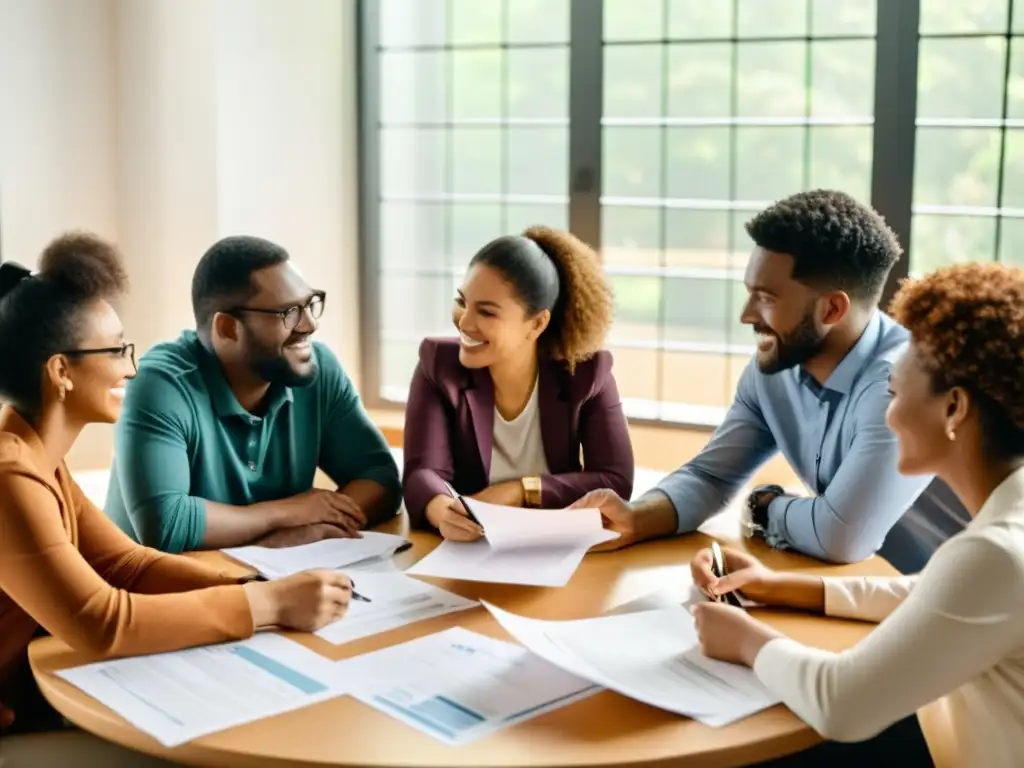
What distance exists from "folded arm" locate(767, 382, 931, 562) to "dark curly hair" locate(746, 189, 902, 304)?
0.24 meters

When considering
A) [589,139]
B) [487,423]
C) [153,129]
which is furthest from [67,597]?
[589,139]

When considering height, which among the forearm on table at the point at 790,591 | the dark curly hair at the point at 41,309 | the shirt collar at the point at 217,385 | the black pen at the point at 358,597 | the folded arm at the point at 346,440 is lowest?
the black pen at the point at 358,597

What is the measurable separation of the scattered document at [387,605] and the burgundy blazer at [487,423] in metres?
0.48

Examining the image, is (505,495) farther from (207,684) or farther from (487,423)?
(207,684)

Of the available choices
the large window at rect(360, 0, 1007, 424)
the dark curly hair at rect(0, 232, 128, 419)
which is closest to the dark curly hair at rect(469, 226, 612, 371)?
the dark curly hair at rect(0, 232, 128, 419)

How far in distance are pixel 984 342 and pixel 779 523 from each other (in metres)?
0.72

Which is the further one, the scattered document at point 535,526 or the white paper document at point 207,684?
the scattered document at point 535,526

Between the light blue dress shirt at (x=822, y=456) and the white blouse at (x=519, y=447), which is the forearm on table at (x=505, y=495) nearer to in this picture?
the white blouse at (x=519, y=447)

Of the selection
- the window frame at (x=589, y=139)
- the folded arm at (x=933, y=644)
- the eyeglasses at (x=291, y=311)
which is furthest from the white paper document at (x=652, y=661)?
the window frame at (x=589, y=139)

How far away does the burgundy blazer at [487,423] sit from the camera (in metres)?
2.39

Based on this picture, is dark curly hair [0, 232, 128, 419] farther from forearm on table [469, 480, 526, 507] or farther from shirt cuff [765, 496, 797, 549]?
shirt cuff [765, 496, 797, 549]

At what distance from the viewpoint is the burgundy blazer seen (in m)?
2.39

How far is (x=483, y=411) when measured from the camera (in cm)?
241

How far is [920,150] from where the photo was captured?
3.60 metres
